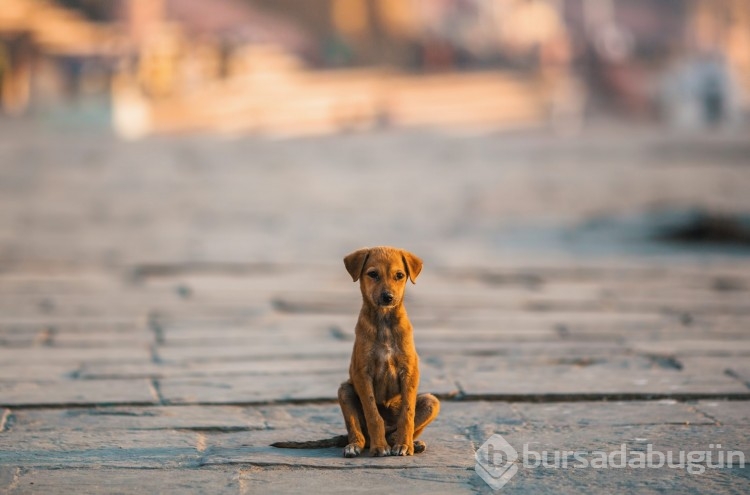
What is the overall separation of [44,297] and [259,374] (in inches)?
102

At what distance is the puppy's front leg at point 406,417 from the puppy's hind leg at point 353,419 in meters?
0.10

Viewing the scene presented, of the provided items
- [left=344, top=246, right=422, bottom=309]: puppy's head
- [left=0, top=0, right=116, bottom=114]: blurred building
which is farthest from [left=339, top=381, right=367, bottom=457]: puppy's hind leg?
[left=0, top=0, right=116, bottom=114]: blurred building

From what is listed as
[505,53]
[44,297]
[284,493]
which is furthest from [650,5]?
[284,493]

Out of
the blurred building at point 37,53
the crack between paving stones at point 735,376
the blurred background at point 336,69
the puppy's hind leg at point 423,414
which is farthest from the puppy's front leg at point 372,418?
the blurred building at point 37,53

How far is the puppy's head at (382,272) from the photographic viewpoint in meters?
3.54

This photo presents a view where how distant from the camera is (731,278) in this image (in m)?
8.39

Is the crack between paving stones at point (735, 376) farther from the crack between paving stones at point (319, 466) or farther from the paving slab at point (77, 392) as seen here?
the paving slab at point (77, 392)

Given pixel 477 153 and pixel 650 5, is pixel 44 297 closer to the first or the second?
pixel 477 153

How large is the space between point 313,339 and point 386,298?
2.41 m

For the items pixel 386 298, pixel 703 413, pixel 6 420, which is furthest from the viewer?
pixel 703 413

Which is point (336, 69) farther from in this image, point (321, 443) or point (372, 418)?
point (372, 418)

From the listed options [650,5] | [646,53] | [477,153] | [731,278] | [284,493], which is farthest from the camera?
[650,5]

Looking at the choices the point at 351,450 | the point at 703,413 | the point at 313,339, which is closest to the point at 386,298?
the point at 351,450

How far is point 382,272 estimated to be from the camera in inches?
140
